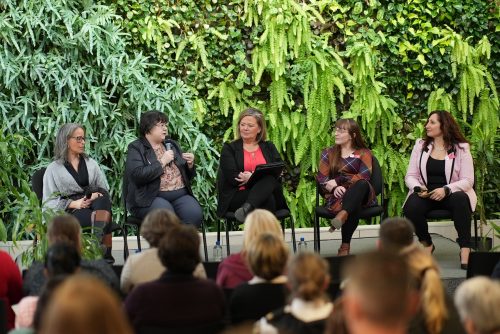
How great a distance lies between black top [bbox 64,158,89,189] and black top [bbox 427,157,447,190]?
8.51 ft

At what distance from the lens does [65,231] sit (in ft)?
14.6

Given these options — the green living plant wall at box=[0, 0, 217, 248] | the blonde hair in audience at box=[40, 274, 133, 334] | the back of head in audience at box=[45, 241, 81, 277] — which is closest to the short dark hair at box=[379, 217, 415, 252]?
the back of head in audience at box=[45, 241, 81, 277]

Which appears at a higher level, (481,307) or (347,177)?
(347,177)

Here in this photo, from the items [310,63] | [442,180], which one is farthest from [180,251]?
[310,63]

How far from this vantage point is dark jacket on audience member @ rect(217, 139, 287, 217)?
732 cm

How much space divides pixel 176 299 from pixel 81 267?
2.20 ft

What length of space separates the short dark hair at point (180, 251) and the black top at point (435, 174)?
384 cm

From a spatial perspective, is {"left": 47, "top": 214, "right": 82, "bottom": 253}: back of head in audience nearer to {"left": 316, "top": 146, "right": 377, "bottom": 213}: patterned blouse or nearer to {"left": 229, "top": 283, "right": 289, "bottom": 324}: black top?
{"left": 229, "top": 283, "right": 289, "bottom": 324}: black top

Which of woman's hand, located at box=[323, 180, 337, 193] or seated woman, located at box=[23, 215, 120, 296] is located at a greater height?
woman's hand, located at box=[323, 180, 337, 193]

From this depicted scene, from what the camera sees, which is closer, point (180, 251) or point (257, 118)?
point (180, 251)

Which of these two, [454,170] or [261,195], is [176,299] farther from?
[454,170]

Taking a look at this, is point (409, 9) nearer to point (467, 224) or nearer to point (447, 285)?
point (467, 224)

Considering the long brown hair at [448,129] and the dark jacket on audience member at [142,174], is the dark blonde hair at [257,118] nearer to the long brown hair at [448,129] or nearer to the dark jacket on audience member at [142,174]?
the dark jacket on audience member at [142,174]

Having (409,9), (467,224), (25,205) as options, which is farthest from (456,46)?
(25,205)
